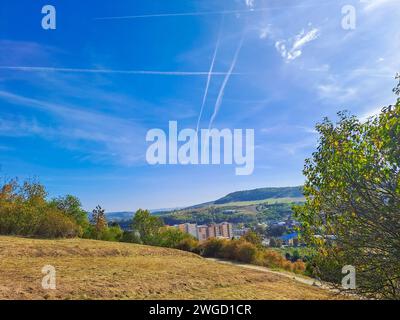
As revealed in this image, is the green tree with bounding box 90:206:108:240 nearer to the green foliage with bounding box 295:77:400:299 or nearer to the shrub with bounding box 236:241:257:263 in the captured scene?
the shrub with bounding box 236:241:257:263

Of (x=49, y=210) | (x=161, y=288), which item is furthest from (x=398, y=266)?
(x=49, y=210)

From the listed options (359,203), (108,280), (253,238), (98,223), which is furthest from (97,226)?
(359,203)

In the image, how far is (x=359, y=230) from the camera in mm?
8922

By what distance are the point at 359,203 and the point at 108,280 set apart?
40.0 ft

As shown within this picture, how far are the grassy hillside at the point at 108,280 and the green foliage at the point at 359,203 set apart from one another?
7.93 metres

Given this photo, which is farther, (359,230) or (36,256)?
(36,256)

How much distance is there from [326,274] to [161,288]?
8813 millimetres

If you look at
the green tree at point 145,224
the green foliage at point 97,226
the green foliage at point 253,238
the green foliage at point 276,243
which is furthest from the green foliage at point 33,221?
the green foliage at point 276,243

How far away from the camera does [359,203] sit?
8680mm

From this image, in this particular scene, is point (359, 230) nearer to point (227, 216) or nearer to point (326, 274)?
point (326, 274)

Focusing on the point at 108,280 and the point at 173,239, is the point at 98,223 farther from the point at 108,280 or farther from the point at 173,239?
the point at 108,280

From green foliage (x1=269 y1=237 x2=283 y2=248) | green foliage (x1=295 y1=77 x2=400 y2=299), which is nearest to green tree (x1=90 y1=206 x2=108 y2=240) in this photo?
green foliage (x1=295 y1=77 x2=400 y2=299)

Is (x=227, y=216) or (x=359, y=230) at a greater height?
(x=359, y=230)

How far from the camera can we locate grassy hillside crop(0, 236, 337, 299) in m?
12.7
